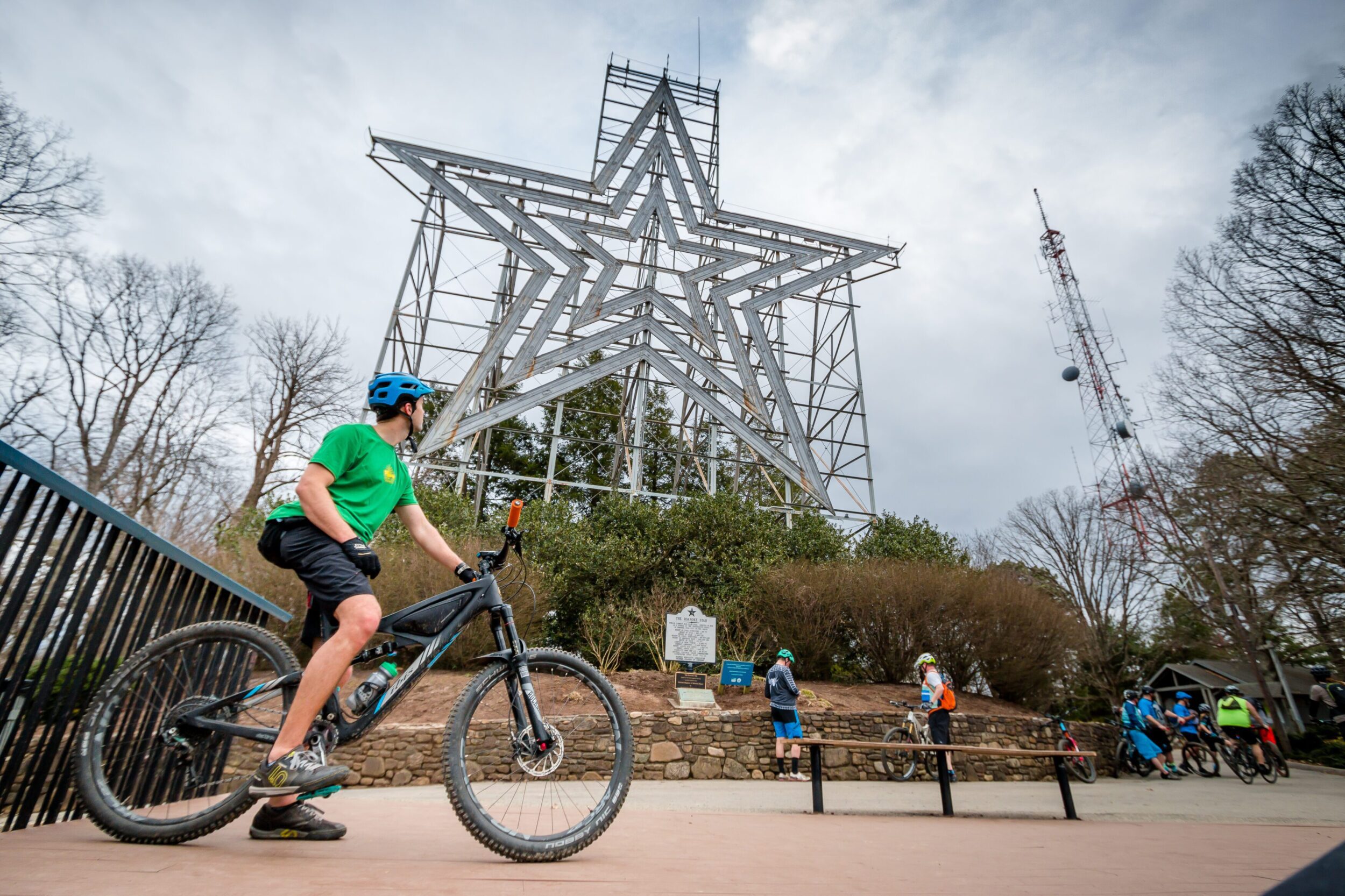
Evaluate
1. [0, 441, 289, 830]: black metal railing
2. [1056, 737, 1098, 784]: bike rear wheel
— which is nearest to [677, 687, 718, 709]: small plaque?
[1056, 737, 1098, 784]: bike rear wheel

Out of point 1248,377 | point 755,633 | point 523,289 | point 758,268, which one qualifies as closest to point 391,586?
point 755,633

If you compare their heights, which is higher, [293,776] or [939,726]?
[939,726]

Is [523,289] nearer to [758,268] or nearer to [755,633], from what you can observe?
[758,268]

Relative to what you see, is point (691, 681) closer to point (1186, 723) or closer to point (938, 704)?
point (938, 704)

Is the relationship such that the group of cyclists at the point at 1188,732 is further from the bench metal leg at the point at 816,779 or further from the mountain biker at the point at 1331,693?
the bench metal leg at the point at 816,779

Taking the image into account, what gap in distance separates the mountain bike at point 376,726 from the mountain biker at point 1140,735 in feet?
48.2

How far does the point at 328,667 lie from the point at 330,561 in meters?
0.34

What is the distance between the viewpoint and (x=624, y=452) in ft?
83.4

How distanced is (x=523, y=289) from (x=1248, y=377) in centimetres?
1492

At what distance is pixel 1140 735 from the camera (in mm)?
14008

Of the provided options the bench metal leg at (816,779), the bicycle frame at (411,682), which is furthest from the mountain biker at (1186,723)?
the bicycle frame at (411,682)

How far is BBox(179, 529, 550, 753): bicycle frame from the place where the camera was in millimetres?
2518

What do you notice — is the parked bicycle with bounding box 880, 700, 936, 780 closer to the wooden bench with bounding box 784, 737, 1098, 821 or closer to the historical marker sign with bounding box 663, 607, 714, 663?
the historical marker sign with bounding box 663, 607, 714, 663

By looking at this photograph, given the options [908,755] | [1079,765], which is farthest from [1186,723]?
[908,755]
